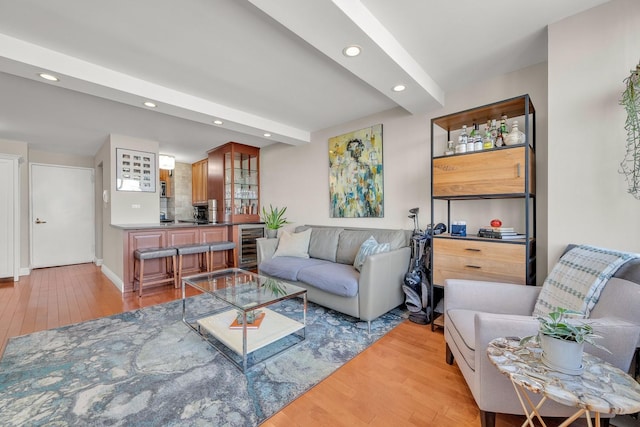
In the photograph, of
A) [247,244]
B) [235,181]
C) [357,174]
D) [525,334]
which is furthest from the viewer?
[235,181]

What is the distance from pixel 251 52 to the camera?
7.02 feet

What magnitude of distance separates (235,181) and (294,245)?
216 centimetres

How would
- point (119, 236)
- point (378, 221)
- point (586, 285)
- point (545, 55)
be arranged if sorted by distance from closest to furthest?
point (586, 285), point (545, 55), point (378, 221), point (119, 236)

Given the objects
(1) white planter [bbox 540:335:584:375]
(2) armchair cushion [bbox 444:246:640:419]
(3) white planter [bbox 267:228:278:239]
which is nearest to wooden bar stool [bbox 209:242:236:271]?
(3) white planter [bbox 267:228:278:239]

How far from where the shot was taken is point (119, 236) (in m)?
3.81

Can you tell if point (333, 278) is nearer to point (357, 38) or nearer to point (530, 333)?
point (530, 333)

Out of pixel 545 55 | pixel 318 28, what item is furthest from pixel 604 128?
pixel 318 28

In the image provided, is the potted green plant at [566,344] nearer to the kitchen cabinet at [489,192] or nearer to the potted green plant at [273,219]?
the kitchen cabinet at [489,192]

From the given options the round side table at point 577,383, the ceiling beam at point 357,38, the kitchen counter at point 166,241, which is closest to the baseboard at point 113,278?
the kitchen counter at point 166,241

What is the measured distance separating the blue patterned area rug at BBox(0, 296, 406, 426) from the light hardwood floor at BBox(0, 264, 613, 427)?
0.40 feet

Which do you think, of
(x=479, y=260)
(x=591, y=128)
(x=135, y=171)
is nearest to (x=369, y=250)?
(x=479, y=260)

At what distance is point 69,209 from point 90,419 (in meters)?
5.77

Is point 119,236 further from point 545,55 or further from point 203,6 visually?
point 545,55

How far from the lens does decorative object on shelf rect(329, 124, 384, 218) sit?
3512 mm
